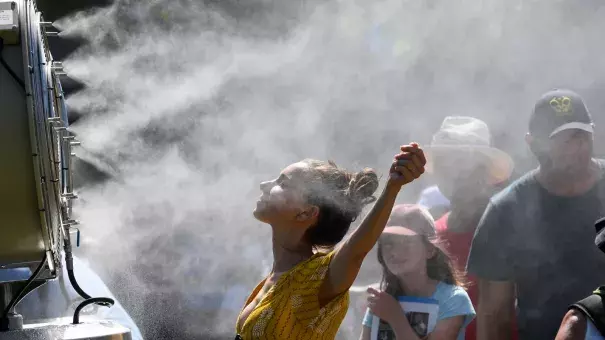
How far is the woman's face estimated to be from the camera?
3010 mm

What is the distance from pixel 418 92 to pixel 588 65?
0.61m

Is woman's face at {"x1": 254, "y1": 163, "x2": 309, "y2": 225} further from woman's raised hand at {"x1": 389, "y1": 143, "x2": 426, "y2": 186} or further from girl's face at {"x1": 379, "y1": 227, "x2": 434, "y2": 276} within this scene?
girl's face at {"x1": 379, "y1": 227, "x2": 434, "y2": 276}

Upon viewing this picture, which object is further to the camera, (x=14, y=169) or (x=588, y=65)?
(x=588, y=65)

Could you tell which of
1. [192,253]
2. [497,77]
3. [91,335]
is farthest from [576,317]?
[192,253]

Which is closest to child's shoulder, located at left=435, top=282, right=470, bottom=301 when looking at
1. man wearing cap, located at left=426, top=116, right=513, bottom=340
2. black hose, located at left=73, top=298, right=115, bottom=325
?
man wearing cap, located at left=426, top=116, right=513, bottom=340

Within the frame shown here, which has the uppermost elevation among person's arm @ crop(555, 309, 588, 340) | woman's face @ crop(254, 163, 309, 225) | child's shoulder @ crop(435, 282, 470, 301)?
woman's face @ crop(254, 163, 309, 225)

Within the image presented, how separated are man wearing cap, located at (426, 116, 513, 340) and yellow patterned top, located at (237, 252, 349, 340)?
119 cm

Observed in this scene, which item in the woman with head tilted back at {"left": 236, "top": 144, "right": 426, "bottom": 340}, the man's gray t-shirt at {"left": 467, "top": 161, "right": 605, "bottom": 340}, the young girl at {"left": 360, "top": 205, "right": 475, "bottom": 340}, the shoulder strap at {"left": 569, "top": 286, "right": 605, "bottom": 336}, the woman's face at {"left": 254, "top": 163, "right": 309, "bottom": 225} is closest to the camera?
the woman with head tilted back at {"left": 236, "top": 144, "right": 426, "bottom": 340}

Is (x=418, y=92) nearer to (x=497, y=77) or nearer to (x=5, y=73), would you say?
(x=497, y=77)

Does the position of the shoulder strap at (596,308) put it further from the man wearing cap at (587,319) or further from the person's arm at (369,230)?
the person's arm at (369,230)

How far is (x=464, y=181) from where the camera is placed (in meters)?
4.07

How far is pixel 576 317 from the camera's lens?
114 inches

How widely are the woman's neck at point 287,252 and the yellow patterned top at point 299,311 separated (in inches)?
4.7

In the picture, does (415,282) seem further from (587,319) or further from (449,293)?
(587,319)
